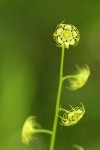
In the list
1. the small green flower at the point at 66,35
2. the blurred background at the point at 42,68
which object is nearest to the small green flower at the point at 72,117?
the small green flower at the point at 66,35

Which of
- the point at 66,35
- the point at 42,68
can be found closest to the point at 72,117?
the point at 66,35

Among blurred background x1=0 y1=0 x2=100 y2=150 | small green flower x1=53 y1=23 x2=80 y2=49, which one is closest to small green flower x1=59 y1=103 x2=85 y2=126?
small green flower x1=53 y1=23 x2=80 y2=49

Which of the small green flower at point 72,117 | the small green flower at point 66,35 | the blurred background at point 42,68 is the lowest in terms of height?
the small green flower at point 72,117

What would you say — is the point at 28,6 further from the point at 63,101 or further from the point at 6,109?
the point at 6,109

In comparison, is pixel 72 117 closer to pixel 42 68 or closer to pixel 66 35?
pixel 66 35

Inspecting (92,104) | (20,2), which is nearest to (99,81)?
(92,104)

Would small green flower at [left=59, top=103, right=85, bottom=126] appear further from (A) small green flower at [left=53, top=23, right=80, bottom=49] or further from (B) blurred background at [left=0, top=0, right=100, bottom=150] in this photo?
(B) blurred background at [left=0, top=0, right=100, bottom=150]

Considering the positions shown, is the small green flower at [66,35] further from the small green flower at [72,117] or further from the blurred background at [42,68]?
the blurred background at [42,68]
